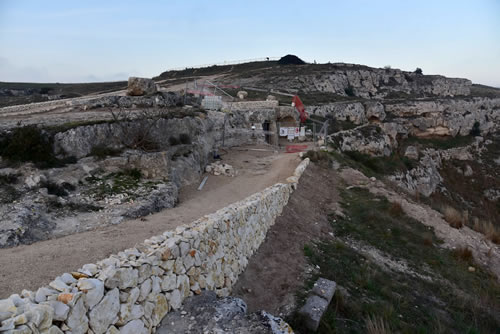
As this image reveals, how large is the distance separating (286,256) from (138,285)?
15.3ft

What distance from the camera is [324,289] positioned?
A: 6.20 m

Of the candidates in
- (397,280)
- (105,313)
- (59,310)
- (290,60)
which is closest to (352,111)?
(397,280)

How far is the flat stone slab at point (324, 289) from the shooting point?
6.02 m

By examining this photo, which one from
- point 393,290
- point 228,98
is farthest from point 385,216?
point 228,98

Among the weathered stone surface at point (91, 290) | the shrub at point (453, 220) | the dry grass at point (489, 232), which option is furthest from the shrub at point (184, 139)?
the dry grass at point (489, 232)

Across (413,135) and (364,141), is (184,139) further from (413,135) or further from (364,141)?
(413,135)

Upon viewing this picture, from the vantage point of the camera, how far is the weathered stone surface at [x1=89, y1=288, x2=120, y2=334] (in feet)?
10.1

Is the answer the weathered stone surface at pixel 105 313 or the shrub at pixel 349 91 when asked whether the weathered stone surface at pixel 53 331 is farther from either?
the shrub at pixel 349 91

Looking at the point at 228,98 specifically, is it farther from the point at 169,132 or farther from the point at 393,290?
the point at 393,290

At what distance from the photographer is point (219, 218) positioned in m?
5.76

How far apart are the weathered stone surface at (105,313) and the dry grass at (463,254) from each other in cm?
1083

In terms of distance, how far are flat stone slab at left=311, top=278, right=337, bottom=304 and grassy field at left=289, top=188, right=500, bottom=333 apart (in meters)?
0.18

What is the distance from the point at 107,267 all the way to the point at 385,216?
11346 millimetres

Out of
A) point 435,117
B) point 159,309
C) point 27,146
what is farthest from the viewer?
point 435,117
